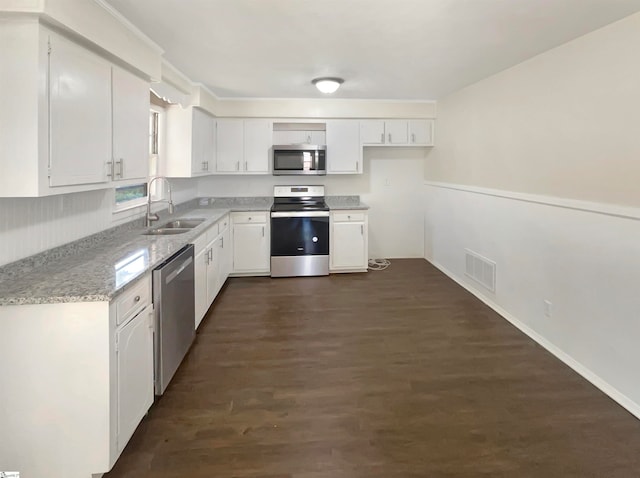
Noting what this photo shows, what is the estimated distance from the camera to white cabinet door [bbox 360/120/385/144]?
602 cm

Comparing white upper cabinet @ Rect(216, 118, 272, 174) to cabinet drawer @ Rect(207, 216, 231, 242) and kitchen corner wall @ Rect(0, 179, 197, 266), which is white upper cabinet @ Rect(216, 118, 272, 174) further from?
kitchen corner wall @ Rect(0, 179, 197, 266)

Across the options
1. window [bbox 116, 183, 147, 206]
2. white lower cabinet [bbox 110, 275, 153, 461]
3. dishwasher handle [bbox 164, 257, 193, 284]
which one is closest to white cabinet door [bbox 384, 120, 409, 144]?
window [bbox 116, 183, 147, 206]

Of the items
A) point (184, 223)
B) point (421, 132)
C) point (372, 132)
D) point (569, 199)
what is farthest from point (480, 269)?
point (184, 223)

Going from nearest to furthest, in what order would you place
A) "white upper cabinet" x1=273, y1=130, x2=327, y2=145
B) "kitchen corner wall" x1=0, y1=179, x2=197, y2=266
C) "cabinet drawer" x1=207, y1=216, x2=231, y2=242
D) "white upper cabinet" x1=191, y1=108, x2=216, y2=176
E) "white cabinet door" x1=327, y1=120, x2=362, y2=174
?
"kitchen corner wall" x1=0, y1=179, x2=197, y2=266, "cabinet drawer" x1=207, y1=216, x2=231, y2=242, "white upper cabinet" x1=191, y1=108, x2=216, y2=176, "white cabinet door" x1=327, y1=120, x2=362, y2=174, "white upper cabinet" x1=273, y1=130, x2=327, y2=145

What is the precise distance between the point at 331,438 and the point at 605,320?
1.98 m

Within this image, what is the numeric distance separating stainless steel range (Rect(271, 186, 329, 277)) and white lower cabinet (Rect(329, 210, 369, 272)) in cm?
13

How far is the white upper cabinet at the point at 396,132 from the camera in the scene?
19.8 ft

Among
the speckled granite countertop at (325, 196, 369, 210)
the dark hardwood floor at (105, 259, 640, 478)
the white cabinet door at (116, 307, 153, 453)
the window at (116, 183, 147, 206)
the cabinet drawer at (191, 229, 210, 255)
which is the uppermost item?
the speckled granite countertop at (325, 196, 369, 210)

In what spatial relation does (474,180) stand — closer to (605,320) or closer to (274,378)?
(605,320)

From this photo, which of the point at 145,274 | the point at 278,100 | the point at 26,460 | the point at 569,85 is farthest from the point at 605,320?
the point at 278,100

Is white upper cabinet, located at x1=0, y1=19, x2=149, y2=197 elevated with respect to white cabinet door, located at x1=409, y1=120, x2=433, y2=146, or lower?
lower

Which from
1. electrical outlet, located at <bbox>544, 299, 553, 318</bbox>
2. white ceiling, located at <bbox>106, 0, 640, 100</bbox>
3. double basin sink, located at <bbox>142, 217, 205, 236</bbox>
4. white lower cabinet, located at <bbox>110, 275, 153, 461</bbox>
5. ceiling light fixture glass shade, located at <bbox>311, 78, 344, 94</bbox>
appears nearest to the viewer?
white lower cabinet, located at <bbox>110, 275, 153, 461</bbox>

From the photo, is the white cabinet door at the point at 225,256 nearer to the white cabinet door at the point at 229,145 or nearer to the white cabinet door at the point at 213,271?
the white cabinet door at the point at 213,271

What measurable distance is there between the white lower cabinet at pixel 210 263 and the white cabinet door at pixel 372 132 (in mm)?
2290
